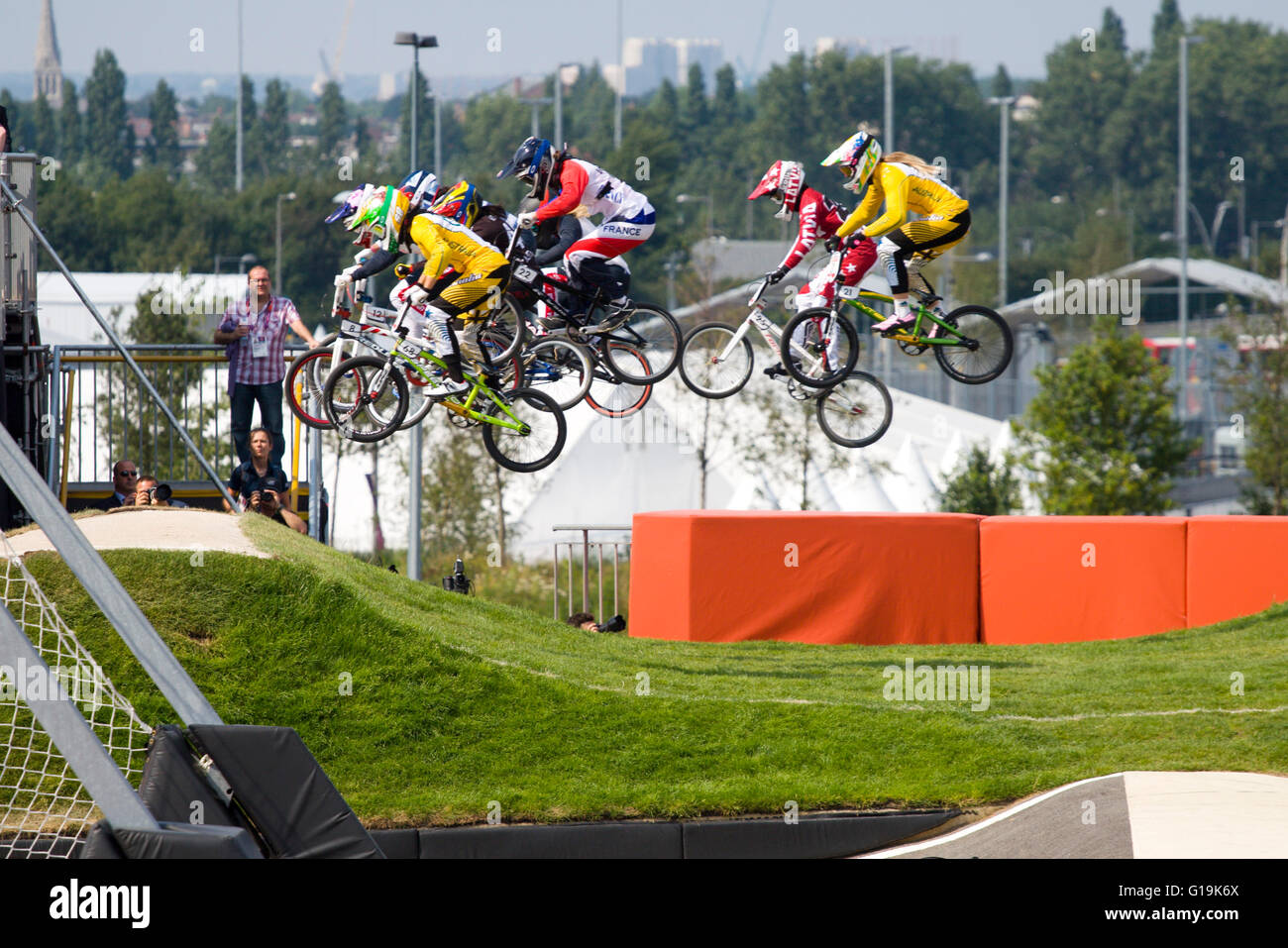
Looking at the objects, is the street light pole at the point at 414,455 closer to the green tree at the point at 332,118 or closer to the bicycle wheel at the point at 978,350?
the bicycle wheel at the point at 978,350

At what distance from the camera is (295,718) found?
42.9ft

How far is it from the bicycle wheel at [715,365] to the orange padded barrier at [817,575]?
6009mm

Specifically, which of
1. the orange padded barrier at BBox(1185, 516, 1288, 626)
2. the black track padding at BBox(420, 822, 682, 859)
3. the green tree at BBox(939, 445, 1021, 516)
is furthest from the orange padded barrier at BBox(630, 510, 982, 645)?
the green tree at BBox(939, 445, 1021, 516)

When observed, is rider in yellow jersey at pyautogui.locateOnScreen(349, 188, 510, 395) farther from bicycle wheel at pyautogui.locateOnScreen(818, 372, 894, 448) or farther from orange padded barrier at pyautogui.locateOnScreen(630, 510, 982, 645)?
orange padded barrier at pyautogui.locateOnScreen(630, 510, 982, 645)

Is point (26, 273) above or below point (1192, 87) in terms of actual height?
below

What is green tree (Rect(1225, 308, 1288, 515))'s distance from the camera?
33.1 m

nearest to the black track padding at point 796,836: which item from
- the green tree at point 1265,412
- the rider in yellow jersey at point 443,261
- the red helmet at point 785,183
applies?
the rider in yellow jersey at point 443,261

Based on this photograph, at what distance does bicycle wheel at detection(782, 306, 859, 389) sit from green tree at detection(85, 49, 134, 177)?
109525 mm

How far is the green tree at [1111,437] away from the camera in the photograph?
3139 cm

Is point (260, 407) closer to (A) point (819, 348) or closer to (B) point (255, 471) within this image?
(B) point (255, 471)

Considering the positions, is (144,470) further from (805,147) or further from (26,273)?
(805,147)

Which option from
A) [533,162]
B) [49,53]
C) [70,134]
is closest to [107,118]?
[70,134]
